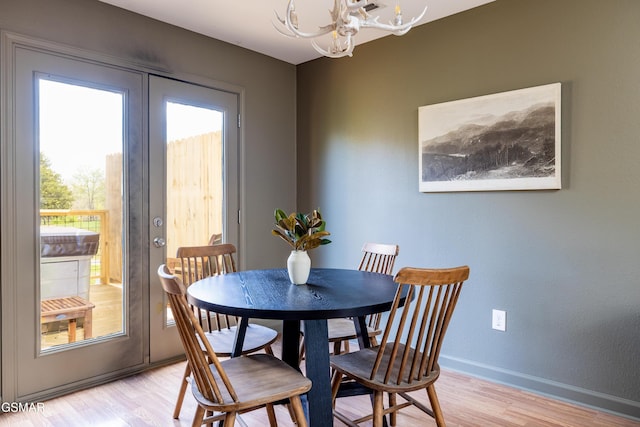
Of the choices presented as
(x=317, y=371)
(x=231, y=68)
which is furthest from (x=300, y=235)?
(x=231, y=68)

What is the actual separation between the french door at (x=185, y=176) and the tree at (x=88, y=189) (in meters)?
0.32

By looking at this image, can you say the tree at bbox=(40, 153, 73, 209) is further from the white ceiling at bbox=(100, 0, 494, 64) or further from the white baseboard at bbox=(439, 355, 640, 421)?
the white baseboard at bbox=(439, 355, 640, 421)

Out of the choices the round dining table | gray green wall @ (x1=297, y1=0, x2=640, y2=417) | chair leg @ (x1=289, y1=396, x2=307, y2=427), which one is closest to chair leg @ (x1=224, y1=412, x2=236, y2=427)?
chair leg @ (x1=289, y1=396, x2=307, y2=427)

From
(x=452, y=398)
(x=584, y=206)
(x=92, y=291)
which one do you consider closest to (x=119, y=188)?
(x=92, y=291)

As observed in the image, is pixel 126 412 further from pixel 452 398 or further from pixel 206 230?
pixel 452 398

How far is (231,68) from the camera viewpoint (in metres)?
3.43

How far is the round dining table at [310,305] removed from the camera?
61.8 inches

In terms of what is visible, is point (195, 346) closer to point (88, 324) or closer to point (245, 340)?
point (245, 340)

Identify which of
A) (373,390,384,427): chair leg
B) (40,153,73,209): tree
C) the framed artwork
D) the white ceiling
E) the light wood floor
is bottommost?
the light wood floor

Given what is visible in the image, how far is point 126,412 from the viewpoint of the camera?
231 centimetres

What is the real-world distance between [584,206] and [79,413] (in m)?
3.00

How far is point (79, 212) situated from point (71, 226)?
0.32ft

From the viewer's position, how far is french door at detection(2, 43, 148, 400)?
237 cm

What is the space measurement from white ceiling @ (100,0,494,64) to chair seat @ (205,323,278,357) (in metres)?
2.02
